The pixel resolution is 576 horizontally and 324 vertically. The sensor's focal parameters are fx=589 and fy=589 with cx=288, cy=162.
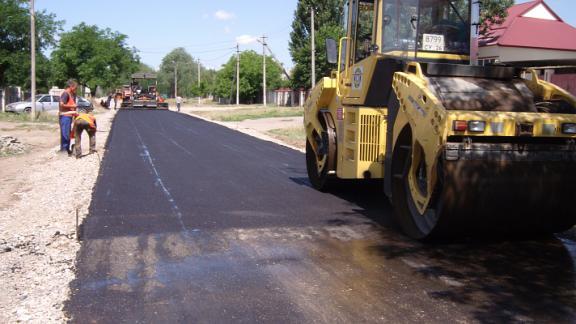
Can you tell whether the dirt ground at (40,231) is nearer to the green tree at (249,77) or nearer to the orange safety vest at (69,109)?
the orange safety vest at (69,109)

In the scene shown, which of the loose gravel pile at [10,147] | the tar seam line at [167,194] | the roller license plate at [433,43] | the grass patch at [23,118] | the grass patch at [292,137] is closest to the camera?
the tar seam line at [167,194]

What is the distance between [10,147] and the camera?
53.1 ft

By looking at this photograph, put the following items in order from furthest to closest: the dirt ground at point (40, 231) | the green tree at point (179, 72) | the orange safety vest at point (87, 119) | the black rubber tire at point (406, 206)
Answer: the green tree at point (179, 72)
the orange safety vest at point (87, 119)
the black rubber tire at point (406, 206)
the dirt ground at point (40, 231)

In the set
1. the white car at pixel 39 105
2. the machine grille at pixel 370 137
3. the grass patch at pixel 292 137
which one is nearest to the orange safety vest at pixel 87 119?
the grass patch at pixel 292 137

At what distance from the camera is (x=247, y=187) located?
31.8 ft

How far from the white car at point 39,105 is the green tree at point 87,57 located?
19.0 m

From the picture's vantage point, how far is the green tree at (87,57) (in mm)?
55656

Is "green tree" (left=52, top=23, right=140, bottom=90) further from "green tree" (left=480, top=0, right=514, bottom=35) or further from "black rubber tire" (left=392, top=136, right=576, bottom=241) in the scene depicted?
"black rubber tire" (left=392, top=136, right=576, bottom=241)

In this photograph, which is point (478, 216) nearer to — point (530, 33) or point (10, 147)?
point (10, 147)

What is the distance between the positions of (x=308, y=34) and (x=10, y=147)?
42.2m

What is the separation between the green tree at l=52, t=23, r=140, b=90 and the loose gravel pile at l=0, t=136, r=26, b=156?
41077 mm

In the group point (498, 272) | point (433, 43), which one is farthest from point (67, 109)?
point (498, 272)

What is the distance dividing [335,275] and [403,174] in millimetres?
1851

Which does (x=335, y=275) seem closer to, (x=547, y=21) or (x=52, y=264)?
(x=52, y=264)
